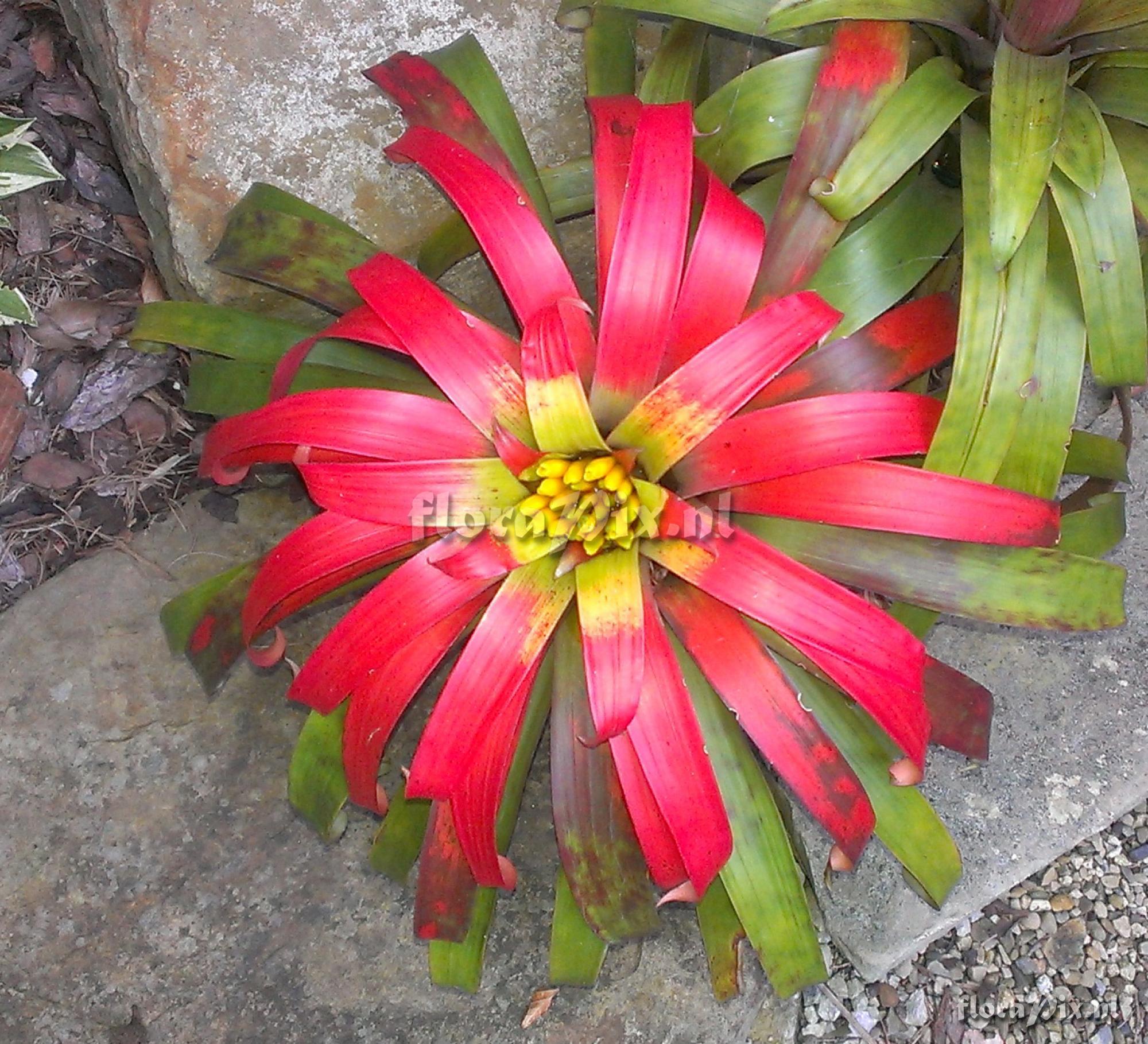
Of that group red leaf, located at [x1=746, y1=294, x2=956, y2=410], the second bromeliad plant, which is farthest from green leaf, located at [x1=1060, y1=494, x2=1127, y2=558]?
red leaf, located at [x1=746, y1=294, x2=956, y2=410]

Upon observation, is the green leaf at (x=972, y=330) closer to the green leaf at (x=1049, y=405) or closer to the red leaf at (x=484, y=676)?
the green leaf at (x=1049, y=405)

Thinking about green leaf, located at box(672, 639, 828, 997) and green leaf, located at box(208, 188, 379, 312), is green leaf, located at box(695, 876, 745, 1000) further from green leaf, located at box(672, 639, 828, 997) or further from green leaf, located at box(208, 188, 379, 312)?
green leaf, located at box(208, 188, 379, 312)

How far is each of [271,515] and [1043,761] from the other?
171 centimetres

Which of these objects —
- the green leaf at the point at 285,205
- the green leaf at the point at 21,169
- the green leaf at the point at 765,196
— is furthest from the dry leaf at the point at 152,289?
the green leaf at the point at 765,196

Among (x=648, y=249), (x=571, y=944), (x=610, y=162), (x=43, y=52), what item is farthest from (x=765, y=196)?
(x=43, y=52)

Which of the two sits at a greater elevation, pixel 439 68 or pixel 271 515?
pixel 439 68

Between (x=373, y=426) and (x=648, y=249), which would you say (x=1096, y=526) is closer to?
(x=648, y=249)

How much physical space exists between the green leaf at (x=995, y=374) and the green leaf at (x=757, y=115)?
322mm

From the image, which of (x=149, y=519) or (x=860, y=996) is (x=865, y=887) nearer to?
(x=860, y=996)

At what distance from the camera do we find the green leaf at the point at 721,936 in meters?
1.94

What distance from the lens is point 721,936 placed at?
195 centimetres

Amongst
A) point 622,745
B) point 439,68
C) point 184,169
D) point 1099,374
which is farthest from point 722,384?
point 184,169

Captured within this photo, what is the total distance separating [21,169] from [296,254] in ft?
3.03

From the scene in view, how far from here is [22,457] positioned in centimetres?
261
